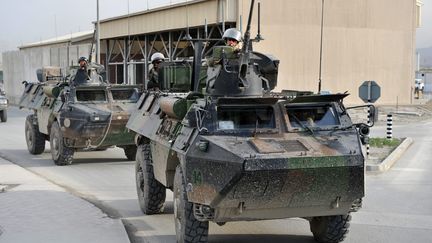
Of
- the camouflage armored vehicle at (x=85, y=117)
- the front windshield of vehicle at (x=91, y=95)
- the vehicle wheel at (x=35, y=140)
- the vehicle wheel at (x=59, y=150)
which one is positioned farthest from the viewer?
the vehicle wheel at (x=35, y=140)

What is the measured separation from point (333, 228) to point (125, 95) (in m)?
8.96

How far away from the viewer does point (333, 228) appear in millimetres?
7445

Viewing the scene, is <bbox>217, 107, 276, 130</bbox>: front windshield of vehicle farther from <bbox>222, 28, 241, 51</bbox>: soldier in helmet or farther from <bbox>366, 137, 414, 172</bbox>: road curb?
<bbox>366, 137, 414, 172</bbox>: road curb

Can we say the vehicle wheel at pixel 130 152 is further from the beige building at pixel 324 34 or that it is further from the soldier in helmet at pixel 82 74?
the beige building at pixel 324 34

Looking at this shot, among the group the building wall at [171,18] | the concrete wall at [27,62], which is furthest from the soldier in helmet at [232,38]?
the concrete wall at [27,62]

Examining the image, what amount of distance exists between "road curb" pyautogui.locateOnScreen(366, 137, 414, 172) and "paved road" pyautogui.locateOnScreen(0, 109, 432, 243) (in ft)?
0.62

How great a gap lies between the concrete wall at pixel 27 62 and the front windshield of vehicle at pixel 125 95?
22.7 metres

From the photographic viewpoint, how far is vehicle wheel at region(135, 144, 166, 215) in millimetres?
9156

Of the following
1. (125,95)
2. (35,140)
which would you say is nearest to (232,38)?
(125,95)

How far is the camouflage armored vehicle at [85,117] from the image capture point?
47.3 ft

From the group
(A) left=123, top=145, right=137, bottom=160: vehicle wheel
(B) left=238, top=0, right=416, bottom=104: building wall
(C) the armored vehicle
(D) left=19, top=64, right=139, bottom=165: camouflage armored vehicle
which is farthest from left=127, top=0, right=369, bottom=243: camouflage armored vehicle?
(C) the armored vehicle

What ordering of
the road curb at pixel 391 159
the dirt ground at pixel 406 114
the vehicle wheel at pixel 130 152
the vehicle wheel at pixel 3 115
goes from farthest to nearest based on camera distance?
the dirt ground at pixel 406 114
the vehicle wheel at pixel 3 115
the vehicle wheel at pixel 130 152
the road curb at pixel 391 159

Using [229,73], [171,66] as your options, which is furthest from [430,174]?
[229,73]

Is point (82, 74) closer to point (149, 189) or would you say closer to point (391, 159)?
point (391, 159)
